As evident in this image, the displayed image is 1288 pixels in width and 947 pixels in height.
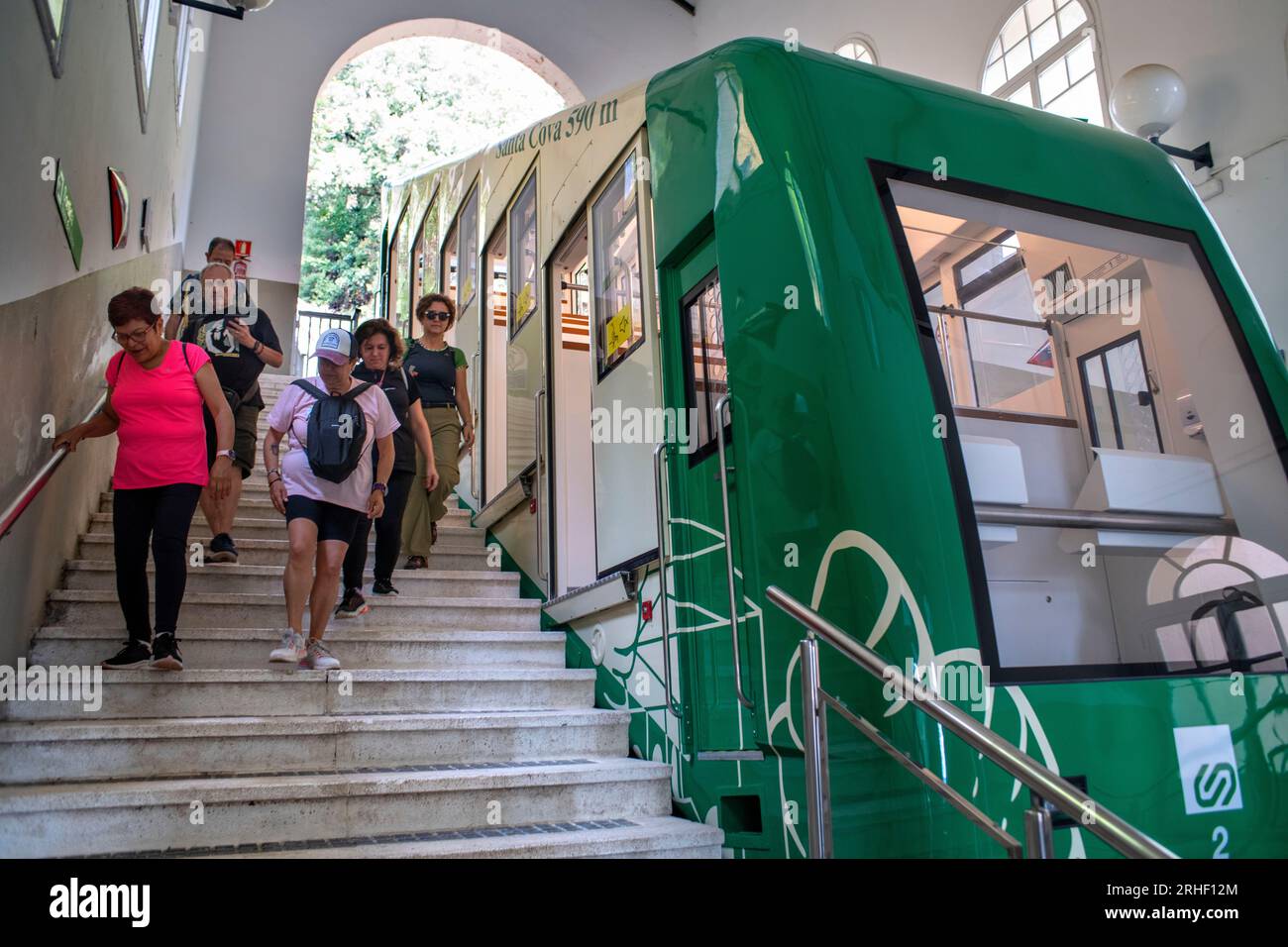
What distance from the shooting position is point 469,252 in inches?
271

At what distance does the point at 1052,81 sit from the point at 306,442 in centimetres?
523

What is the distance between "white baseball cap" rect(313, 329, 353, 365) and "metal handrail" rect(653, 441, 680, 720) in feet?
4.01

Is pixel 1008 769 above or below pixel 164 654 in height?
below

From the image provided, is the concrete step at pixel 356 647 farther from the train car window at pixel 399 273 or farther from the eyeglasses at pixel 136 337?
the train car window at pixel 399 273

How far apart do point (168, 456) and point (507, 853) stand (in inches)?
66.3

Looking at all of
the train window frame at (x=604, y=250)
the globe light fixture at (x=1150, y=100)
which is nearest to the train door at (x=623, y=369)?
the train window frame at (x=604, y=250)

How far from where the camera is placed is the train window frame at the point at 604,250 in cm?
379

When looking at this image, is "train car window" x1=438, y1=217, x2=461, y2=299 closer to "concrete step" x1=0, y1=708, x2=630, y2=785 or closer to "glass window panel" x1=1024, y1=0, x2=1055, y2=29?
"glass window panel" x1=1024, y1=0, x2=1055, y2=29

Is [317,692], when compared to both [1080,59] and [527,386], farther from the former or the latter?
[1080,59]

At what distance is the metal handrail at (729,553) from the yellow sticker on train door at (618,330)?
95 centimetres

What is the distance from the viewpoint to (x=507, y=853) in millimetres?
2693

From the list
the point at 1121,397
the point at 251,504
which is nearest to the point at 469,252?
the point at 251,504
